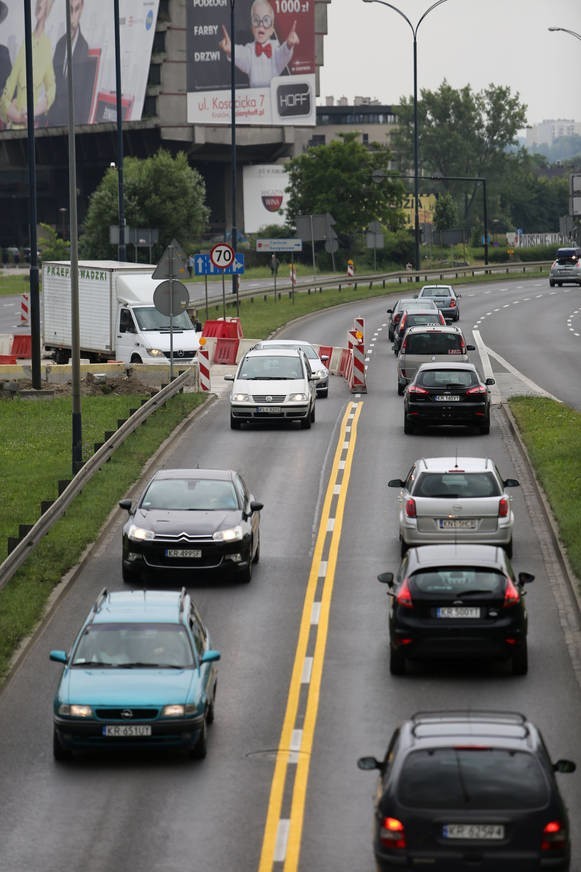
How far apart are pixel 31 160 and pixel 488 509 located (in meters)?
20.1

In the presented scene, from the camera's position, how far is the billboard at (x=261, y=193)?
140m

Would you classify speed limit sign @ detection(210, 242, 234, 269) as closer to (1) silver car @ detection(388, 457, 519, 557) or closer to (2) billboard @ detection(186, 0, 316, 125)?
(1) silver car @ detection(388, 457, 519, 557)

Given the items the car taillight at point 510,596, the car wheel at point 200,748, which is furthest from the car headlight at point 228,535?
the car wheel at point 200,748

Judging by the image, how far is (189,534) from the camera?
22.6 m

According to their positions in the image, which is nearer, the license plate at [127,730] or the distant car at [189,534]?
the license plate at [127,730]

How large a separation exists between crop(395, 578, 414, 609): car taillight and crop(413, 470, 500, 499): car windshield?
517cm

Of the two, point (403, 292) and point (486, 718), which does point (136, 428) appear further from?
point (403, 292)

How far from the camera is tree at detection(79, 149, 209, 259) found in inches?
3839

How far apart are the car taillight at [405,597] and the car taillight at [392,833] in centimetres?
696

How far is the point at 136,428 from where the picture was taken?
119ft

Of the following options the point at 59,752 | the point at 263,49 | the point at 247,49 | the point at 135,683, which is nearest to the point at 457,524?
the point at 135,683

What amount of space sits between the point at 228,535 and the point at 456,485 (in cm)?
343

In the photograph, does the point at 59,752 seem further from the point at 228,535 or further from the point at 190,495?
the point at 190,495

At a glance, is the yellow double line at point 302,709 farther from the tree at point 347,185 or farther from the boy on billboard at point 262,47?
the boy on billboard at point 262,47
